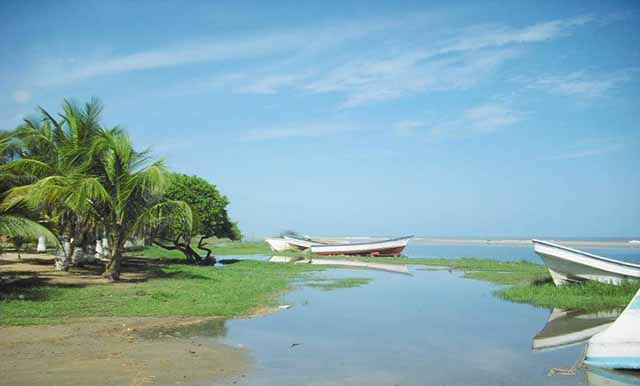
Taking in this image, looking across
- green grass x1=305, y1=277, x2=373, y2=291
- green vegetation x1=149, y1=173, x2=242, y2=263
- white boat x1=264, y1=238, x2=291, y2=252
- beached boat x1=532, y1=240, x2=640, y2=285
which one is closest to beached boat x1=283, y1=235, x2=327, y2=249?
white boat x1=264, y1=238, x2=291, y2=252

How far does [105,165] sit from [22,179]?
9.85 ft

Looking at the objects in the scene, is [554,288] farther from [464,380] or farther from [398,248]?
[398,248]

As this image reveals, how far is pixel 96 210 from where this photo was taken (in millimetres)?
17938

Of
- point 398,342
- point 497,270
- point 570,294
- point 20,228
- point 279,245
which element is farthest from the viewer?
point 279,245

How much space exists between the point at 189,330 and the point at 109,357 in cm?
261

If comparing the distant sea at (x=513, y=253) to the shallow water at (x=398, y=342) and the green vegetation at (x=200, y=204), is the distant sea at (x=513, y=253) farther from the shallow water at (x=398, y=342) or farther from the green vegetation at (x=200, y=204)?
the green vegetation at (x=200, y=204)

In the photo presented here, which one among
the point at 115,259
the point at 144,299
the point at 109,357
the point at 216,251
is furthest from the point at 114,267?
the point at 216,251

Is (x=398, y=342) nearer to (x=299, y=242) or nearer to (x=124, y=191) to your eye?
(x=124, y=191)

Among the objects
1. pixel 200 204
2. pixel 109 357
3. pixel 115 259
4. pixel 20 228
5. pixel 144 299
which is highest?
pixel 200 204

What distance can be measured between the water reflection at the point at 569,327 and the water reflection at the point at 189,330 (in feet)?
20.9

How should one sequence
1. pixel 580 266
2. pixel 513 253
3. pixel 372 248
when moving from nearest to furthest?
pixel 580 266 → pixel 372 248 → pixel 513 253

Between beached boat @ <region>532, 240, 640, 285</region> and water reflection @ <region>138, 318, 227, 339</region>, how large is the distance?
36.2 feet

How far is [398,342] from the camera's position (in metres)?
10.6

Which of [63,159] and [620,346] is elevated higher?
[63,159]
